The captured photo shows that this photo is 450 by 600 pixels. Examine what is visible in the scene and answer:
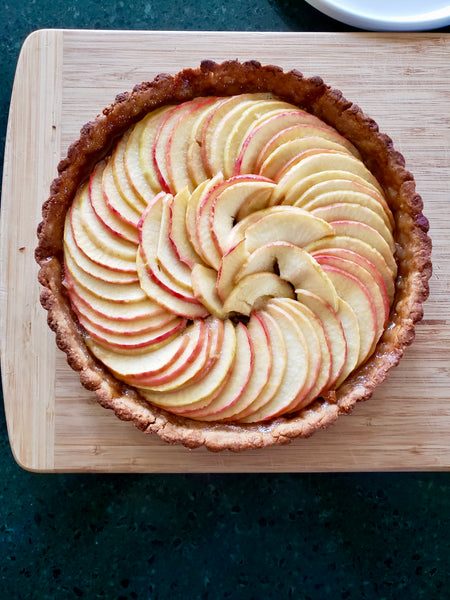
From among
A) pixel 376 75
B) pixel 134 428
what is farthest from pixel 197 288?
pixel 376 75

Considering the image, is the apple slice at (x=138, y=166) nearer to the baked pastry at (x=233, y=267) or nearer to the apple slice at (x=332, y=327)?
the baked pastry at (x=233, y=267)

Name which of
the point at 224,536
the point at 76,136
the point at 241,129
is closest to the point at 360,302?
the point at 241,129

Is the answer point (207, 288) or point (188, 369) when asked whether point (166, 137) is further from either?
point (188, 369)

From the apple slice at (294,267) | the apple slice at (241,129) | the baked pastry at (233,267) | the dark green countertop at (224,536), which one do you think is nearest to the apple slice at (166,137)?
the baked pastry at (233,267)

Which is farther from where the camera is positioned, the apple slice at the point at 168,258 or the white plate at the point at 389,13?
the white plate at the point at 389,13

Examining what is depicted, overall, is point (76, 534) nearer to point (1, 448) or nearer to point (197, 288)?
point (1, 448)

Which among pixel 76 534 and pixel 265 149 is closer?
pixel 265 149
